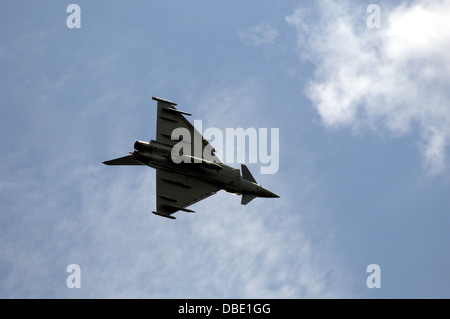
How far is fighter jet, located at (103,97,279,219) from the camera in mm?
81375

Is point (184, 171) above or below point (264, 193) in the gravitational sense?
above

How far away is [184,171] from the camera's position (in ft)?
269

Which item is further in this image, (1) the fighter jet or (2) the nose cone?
(2) the nose cone

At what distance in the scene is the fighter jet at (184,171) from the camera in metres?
81.4

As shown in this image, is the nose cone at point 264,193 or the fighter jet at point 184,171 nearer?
the fighter jet at point 184,171

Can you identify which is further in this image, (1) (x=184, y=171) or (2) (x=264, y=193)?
(2) (x=264, y=193)
